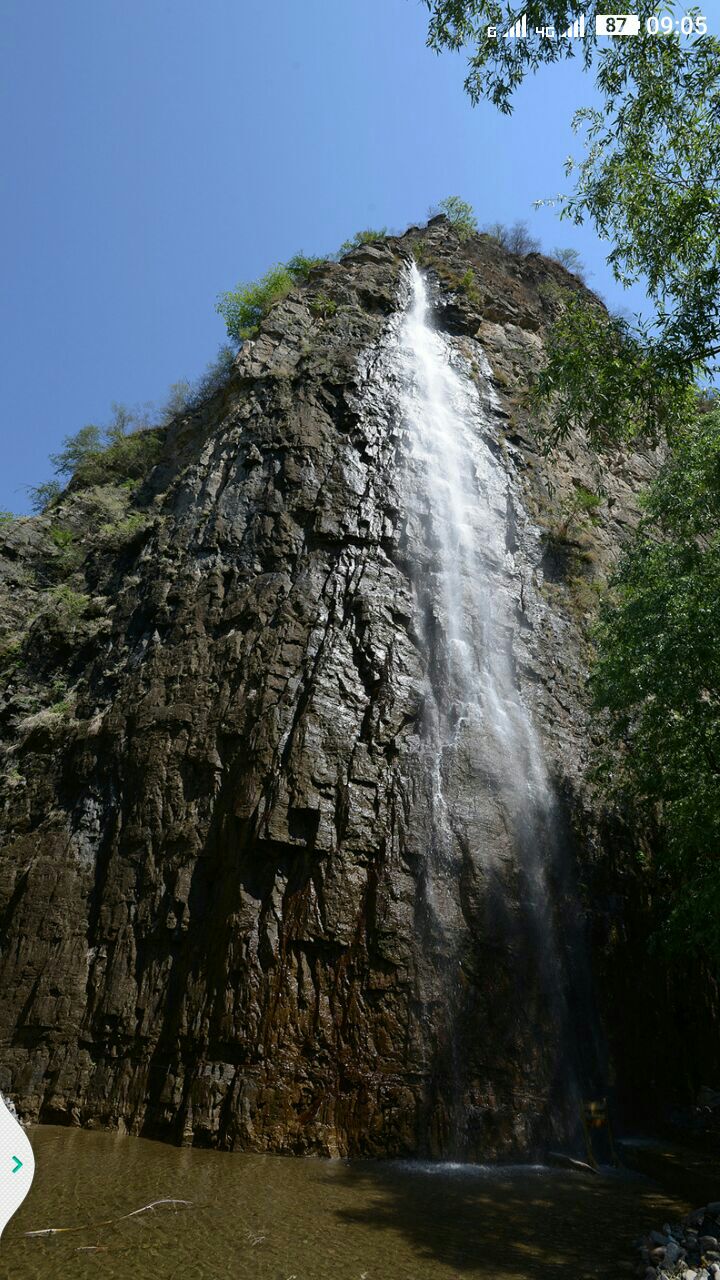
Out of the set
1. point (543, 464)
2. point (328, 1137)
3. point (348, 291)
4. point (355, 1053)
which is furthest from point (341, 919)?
point (348, 291)

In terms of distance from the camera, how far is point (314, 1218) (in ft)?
23.7

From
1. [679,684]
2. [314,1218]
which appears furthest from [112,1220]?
[679,684]

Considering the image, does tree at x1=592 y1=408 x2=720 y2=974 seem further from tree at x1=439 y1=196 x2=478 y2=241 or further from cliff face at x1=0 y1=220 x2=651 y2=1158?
tree at x1=439 y1=196 x2=478 y2=241

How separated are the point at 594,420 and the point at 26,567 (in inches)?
548

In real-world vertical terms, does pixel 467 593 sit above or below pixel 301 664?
above

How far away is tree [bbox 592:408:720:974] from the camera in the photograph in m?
11.3

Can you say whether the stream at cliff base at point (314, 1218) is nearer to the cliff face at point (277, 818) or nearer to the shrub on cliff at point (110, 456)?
the cliff face at point (277, 818)

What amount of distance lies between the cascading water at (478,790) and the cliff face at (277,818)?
0.21 ft

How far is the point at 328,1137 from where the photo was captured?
9.67m

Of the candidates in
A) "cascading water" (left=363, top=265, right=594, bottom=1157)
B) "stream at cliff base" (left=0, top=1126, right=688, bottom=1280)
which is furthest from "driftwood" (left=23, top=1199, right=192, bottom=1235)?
"cascading water" (left=363, top=265, right=594, bottom=1157)

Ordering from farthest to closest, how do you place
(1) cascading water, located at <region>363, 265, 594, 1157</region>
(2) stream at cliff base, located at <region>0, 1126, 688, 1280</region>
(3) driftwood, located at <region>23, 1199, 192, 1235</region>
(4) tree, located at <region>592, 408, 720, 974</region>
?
(4) tree, located at <region>592, 408, 720, 974</region> < (1) cascading water, located at <region>363, 265, 594, 1157</region> < (3) driftwood, located at <region>23, 1199, 192, 1235</region> < (2) stream at cliff base, located at <region>0, 1126, 688, 1280</region>

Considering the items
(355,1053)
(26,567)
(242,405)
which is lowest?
(355,1053)

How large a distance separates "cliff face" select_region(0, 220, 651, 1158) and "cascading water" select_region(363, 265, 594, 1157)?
0.21 ft

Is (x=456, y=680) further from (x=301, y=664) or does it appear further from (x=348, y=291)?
(x=348, y=291)
